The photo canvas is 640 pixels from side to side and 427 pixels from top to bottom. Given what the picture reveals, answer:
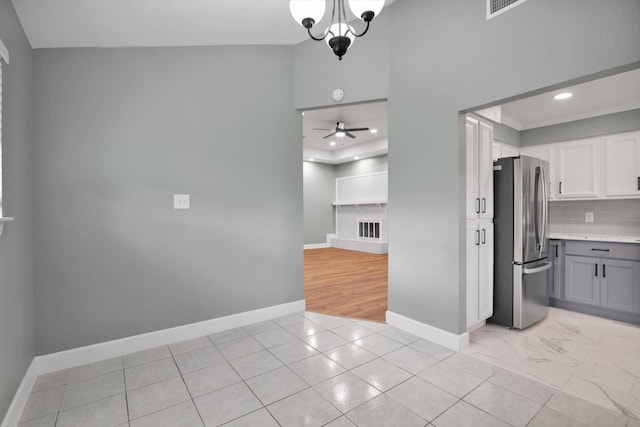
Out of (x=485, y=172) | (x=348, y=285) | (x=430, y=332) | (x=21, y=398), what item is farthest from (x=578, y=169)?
(x=21, y=398)

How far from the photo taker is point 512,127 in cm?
432

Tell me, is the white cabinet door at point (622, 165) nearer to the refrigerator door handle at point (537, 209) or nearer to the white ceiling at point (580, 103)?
the white ceiling at point (580, 103)

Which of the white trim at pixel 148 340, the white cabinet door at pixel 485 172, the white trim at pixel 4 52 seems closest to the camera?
the white trim at pixel 4 52

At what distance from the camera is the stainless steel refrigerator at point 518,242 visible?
9.73ft

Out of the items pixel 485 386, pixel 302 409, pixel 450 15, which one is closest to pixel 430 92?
pixel 450 15

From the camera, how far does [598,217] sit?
3895 millimetres

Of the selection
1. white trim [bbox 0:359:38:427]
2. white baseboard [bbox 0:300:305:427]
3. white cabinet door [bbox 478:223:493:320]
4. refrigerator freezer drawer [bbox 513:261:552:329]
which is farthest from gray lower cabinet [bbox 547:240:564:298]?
white trim [bbox 0:359:38:427]

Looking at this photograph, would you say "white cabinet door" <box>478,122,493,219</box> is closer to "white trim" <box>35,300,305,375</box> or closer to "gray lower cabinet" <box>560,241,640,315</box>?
"gray lower cabinet" <box>560,241,640,315</box>

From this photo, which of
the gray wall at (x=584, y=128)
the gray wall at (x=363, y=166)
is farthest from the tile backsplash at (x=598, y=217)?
the gray wall at (x=363, y=166)

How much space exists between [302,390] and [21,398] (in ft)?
5.69

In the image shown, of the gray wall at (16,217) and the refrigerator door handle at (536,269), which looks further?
the refrigerator door handle at (536,269)

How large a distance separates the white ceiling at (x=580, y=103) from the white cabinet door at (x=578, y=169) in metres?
0.38

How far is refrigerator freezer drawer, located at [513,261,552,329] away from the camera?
9.67 ft

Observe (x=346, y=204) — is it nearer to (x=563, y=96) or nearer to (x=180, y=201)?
(x=563, y=96)
